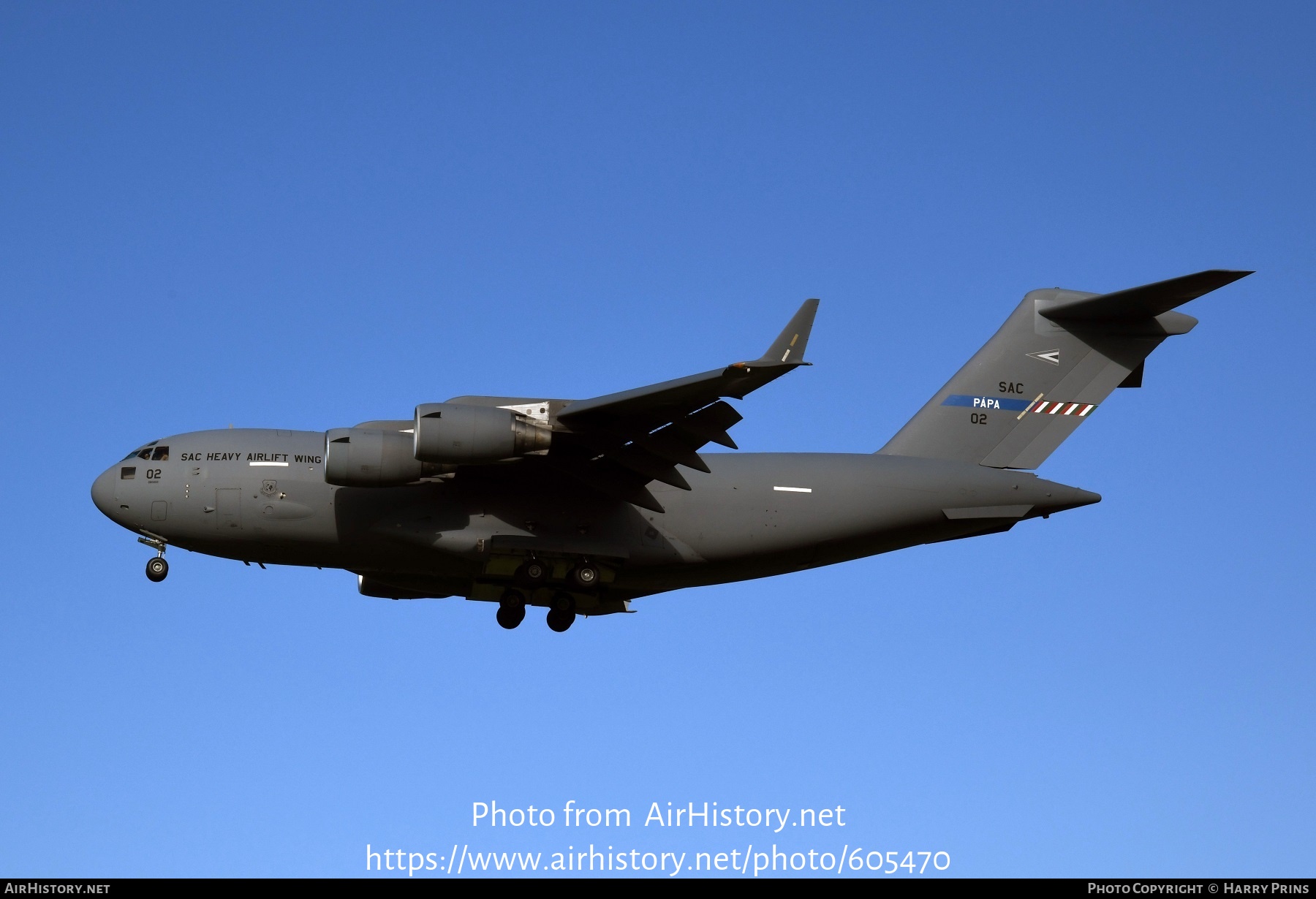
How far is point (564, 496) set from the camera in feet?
48.4

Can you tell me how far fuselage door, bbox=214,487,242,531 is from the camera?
14164 millimetres

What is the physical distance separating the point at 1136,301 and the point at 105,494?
10.7 m

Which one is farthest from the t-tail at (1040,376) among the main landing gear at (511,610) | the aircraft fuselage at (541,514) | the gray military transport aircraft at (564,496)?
the main landing gear at (511,610)

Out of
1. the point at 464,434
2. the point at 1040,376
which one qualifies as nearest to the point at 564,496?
the point at 464,434

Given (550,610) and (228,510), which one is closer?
(228,510)

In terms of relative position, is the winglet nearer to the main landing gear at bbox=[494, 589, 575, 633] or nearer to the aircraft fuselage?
the aircraft fuselage

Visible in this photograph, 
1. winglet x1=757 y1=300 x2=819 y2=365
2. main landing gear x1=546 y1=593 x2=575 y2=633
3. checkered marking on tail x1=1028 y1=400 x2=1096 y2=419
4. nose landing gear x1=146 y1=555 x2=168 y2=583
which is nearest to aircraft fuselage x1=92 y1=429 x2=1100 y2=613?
main landing gear x1=546 y1=593 x2=575 y2=633

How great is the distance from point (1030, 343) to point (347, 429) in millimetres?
7662

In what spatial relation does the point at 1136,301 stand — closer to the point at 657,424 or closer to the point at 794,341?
the point at 794,341

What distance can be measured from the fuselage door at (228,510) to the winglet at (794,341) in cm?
507

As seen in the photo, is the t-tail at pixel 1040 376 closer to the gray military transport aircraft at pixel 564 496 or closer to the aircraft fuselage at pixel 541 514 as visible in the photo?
the gray military transport aircraft at pixel 564 496
